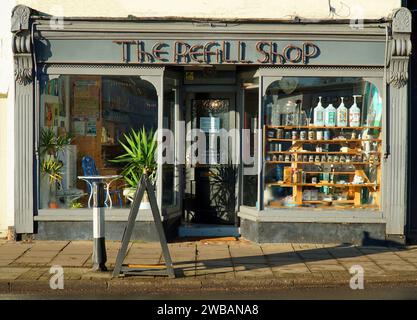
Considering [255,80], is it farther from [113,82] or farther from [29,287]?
[29,287]

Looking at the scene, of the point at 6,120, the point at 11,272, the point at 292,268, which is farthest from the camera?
the point at 6,120

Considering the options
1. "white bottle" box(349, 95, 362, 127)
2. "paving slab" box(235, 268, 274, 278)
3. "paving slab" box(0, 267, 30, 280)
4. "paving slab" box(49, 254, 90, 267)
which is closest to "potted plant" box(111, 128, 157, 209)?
"paving slab" box(49, 254, 90, 267)

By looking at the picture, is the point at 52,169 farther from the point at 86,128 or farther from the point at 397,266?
the point at 397,266

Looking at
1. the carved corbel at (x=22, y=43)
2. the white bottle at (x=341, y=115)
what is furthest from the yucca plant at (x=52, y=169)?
the white bottle at (x=341, y=115)

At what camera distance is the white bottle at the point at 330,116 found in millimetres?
11102

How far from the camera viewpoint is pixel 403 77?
1056 cm

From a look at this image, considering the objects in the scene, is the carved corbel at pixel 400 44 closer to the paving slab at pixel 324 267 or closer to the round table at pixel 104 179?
the paving slab at pixel 324 267

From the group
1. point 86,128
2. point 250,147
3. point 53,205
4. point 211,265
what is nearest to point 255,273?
point 211,265

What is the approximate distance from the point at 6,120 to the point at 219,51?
3830mm

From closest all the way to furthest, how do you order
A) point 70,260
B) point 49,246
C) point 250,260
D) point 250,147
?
point 70,260 → point 250,260 → point 49,246 → point 250,147

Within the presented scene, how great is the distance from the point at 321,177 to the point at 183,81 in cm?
302

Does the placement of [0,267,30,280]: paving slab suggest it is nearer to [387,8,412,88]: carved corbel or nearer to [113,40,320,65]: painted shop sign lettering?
[113,40,320,65]: painted shop sign lettering

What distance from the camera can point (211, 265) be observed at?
9.09 m
